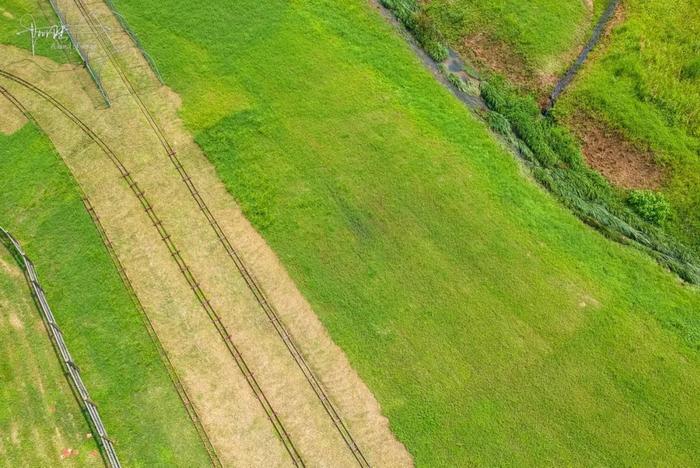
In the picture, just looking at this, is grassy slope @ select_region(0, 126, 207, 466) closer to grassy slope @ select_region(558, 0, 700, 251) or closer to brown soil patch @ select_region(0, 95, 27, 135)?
brown soil patch @ select_region(0, 95, 27, 135)

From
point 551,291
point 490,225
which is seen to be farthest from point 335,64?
point 551,291

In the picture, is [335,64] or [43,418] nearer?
[43,418]

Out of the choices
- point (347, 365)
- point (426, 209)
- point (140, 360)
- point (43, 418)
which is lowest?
point (43, 418)

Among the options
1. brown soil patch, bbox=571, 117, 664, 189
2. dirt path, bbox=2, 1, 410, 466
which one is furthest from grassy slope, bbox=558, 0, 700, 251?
dirt path, bbox=2, 1, 410, 466

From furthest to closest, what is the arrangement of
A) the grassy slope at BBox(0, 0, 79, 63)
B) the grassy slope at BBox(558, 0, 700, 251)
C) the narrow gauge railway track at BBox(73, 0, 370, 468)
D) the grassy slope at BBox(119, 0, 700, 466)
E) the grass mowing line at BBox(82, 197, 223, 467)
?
the grassy slope at BBox(0, 0, 79, 63)
the grassy slope at BBox(558, 0, 700, 251)
the grassy slope at BBox(119, 0, 700, 466)
the narrow gauge railway track at BBox(73, 0, 370, 468)
the grass mowing line at BBox(82, 197, 223, 467)

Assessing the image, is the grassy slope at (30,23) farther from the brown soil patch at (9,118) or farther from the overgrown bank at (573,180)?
the overgrown bank at (573,180)

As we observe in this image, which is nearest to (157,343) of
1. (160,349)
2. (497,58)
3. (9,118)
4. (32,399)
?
(160,349)

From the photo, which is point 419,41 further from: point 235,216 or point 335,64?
point 235,216

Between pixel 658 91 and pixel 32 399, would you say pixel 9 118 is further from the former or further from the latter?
A: pixel 658 91
